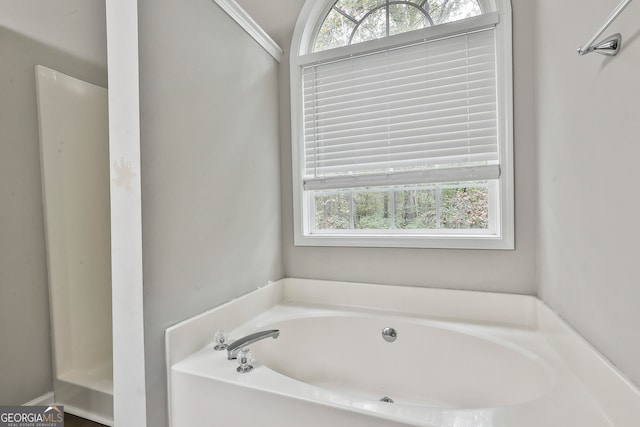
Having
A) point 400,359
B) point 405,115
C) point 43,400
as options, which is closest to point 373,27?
point 405,115

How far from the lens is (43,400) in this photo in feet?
4.90

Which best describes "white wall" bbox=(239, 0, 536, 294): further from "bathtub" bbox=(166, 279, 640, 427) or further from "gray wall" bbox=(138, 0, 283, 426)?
"gray wall" bbox=(138, 0, 283, 426)

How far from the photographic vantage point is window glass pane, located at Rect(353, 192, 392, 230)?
1864 mm

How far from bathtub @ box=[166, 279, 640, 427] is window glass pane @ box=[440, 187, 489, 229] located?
0.38 m

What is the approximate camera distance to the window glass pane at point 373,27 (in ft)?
6.10

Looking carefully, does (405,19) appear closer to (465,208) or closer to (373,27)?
(373,27)

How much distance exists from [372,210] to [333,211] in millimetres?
261

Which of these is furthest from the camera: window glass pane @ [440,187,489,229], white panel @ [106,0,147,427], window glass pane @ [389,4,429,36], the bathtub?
window glass pane @ [389,4,429,36]

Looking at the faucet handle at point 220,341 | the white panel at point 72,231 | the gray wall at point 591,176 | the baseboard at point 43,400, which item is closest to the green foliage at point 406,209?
the gray wall at point 591,176

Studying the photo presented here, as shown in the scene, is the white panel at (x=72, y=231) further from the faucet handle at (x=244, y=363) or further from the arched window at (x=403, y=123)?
the arched window at (x=403, y=123)

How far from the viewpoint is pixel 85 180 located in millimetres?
1561

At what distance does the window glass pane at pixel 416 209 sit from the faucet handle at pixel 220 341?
113 cm

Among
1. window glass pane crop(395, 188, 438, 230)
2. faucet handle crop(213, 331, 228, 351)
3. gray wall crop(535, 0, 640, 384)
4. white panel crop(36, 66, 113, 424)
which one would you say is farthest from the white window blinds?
white panel crop(36, 66, 113, 424)

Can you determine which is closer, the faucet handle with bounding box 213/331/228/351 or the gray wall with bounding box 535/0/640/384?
the gray wall with bounding box 535/0/640/384
